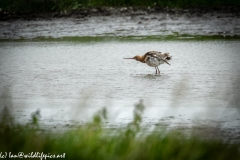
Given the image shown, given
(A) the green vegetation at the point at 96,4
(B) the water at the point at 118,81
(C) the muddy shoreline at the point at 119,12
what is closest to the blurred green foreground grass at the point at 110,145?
(B) the water at the point at 118,81

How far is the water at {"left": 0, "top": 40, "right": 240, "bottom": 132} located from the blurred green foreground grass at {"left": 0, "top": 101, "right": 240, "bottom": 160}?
462 millimetres

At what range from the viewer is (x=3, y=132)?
6.09 meters

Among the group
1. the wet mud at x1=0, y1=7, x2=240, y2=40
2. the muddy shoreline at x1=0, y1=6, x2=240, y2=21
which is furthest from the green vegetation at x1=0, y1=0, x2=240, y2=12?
the wet mud at x1=0, y1=7, x2=240, y2=40

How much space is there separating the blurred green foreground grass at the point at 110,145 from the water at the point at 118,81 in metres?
0.46

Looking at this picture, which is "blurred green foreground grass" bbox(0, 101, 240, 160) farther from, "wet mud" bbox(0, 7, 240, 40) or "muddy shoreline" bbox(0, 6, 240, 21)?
"muddy shoreline" bbox(0, 6, 240, 21)

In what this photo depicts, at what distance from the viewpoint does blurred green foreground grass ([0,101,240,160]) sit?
5688 mm

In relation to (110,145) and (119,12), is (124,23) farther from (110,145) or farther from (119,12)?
(110,145)

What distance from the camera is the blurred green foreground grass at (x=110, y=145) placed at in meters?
5.69

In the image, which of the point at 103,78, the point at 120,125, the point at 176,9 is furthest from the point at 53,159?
the point at 176,9

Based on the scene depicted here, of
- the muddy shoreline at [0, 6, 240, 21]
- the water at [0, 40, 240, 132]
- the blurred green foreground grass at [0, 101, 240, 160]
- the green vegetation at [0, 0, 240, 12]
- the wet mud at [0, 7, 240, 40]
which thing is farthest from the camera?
the green vegetation at [0, 0, 240, 12]

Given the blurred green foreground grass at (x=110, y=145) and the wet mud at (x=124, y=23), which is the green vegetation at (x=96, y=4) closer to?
the wet mud at (x=124, y=23)

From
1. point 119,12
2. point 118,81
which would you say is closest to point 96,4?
point 119,12

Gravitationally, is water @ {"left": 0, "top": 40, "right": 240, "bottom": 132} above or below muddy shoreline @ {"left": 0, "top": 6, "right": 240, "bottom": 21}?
above

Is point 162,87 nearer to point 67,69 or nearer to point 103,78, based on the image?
point 103,78
